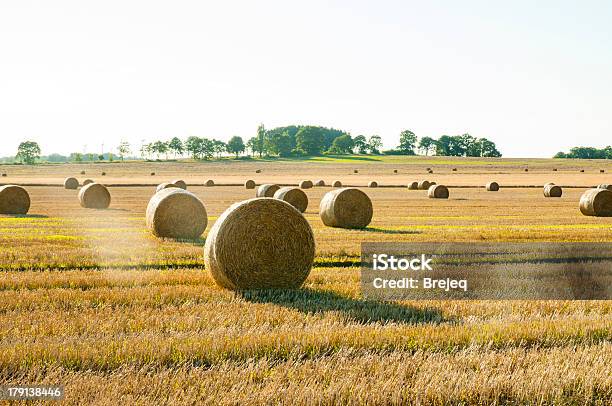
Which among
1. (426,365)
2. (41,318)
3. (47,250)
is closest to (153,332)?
(41,318)

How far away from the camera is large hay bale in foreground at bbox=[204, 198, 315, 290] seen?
10.5 meters

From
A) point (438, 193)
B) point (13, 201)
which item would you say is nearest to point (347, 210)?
point (13, 201)

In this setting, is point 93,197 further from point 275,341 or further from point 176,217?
point 275,341

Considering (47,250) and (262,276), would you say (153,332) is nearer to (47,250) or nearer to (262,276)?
(262,276)

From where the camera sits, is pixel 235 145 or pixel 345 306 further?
pixel 235 145

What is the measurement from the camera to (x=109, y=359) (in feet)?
21.4

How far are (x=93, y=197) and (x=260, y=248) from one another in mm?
22258

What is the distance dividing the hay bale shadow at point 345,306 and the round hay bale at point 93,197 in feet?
73.8

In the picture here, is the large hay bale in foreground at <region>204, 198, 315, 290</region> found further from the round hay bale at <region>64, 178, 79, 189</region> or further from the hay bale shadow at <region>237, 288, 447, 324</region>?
the round hay bale at <region>64, 178, 79, 189</region>

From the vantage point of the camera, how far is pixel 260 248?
10641 mm

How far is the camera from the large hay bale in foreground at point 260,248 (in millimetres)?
10461

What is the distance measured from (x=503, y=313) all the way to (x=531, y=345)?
143 cm

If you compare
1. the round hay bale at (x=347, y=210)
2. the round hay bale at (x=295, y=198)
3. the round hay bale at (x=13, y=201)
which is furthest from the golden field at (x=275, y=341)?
the round hay bale at (x=295, y=198)

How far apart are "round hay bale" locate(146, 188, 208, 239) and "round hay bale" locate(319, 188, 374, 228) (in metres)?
4.99
